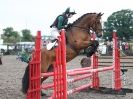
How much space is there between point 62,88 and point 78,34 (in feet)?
15.1

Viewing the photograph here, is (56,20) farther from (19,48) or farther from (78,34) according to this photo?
(19,48)

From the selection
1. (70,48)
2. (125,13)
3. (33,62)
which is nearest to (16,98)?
(70,48)

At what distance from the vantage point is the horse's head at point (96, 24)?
12.3 m

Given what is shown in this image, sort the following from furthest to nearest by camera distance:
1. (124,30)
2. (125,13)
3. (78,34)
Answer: (125,13)
(124,30)
(78,34)

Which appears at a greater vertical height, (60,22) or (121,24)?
(121,24)

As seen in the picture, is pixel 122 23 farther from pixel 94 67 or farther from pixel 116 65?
pixel 94 67

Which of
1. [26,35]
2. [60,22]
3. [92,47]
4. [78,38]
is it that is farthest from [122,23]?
[60,22]

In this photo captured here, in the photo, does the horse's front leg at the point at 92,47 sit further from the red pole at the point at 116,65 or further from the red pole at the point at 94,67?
the red pole at the point at 116,65

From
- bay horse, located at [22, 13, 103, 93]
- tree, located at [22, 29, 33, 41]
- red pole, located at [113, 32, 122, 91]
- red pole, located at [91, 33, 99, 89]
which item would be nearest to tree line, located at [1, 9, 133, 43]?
tree, located at [22, 29, 33, 41]

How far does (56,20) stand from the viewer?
11.6 metres

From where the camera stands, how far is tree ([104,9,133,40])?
7151 cm

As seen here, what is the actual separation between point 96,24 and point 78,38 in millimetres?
771

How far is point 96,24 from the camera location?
12.4 metres

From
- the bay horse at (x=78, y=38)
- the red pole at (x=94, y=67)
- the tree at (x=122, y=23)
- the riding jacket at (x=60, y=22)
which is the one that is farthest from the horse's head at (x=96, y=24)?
the tree at (x=122, y=23)
